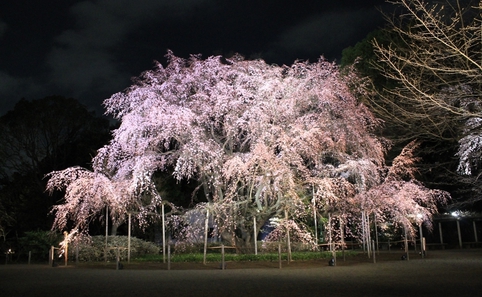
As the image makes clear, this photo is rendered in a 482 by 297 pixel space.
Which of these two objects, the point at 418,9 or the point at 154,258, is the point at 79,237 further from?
the point at 418,9

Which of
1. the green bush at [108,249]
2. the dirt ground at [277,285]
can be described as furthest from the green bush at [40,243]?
the dirt ground at [277,285]

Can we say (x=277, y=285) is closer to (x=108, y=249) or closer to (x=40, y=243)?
(x=108, y=249)

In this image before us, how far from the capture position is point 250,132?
21.2 meters

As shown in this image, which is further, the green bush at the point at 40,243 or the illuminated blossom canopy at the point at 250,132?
the green bush at the point at 40,243

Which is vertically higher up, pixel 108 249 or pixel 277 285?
pixel 108 249

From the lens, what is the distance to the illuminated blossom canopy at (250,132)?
19703mm

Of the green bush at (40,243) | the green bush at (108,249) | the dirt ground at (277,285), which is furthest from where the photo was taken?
the green bush at (40,243)

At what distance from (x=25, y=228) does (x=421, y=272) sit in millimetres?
26694

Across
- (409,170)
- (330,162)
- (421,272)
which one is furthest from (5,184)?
(421,272)

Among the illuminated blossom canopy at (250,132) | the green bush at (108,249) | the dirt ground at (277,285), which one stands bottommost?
the dirt ground at (277,285)

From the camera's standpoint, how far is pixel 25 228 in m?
32.2

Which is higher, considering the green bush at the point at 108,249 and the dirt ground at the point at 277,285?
the green bush at the point at 108,249

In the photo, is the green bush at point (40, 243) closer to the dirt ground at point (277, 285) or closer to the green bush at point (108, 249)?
the green bush at point (108, 249)

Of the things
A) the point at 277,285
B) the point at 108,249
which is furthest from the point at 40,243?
the point at 277,285
